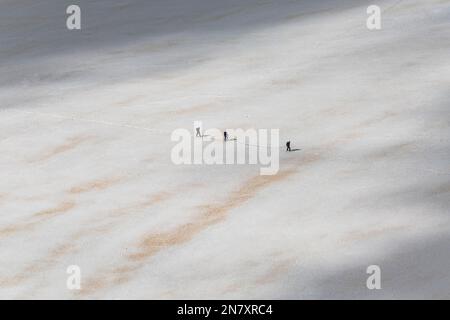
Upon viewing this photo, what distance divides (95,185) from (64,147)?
5.92 feet

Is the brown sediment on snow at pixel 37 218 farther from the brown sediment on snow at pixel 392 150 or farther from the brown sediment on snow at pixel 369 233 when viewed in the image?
the brown sediment on snow at pixel 392 150

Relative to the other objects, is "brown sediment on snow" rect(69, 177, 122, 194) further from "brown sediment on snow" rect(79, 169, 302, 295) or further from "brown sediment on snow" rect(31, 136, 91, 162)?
"brown sediment on snow" rect(79, 169, 302, 295)

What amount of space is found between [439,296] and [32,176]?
6.18 metres

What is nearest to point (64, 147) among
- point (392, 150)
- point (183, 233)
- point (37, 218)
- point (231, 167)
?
point (231, 167)

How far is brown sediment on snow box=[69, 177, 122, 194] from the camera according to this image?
14.1 m

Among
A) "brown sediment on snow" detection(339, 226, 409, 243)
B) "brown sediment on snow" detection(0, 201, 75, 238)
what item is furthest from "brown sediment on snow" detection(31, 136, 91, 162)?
"brown sediment on snow" detection(339, 226, 409, 243)

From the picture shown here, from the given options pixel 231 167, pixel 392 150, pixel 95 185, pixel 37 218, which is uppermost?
pixel 392 150

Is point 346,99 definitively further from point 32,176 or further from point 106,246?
point 106,246

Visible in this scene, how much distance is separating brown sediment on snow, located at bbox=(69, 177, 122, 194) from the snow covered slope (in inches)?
1.3

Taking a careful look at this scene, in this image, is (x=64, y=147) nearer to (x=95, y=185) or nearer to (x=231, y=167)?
(x=95, y=185)

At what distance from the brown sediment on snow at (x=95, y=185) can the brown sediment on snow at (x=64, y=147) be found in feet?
4.54

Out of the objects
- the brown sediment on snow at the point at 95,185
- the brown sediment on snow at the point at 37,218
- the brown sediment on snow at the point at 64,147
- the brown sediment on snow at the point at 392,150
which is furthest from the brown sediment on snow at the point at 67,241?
the brown sediment on snow at the point at 392,150

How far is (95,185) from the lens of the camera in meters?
14.2

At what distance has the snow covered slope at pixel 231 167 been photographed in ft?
37.7
